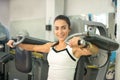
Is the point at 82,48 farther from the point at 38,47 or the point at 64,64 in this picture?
the point at 38,47

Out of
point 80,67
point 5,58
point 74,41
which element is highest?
point 74,41

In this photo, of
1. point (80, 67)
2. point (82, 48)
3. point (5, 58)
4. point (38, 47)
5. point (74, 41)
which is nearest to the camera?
point (74, 41)

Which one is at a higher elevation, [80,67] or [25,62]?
[80,67]

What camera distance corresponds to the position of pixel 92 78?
6.91 ft

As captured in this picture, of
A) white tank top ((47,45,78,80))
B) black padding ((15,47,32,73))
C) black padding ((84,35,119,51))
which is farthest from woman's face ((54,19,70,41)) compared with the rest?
black padding ((15,47,32,73))

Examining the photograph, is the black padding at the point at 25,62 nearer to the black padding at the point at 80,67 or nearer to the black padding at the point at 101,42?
the black padding at the point at 80,67

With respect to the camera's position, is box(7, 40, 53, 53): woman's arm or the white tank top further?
box(7, 40, 53, 53): woman's arm

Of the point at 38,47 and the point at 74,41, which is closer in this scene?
the point at 74,41

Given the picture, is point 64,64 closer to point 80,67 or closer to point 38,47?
point 80,67

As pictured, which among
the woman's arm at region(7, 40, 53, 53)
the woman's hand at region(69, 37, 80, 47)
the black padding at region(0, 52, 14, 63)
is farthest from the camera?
the black padding at region(0, 52, 14, 63)

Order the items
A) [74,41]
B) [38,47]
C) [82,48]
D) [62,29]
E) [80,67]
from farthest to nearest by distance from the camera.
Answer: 1. [38,47]
2. [62,29]
3. [80,67]
4. [82,48]
5. [74,41]

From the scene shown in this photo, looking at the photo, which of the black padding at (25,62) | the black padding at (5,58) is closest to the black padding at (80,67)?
the black padding at (25,62)

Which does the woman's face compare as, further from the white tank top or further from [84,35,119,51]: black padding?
[84,35,119,51]: black padding

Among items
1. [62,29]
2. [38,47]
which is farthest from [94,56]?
[38,47]
